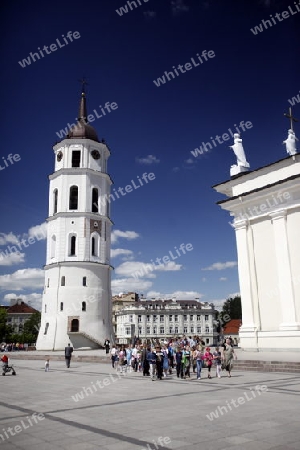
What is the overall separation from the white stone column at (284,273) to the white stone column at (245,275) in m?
1.95

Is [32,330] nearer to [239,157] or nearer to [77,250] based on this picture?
[77,250]

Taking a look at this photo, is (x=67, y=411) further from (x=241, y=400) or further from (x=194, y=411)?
(x=241, y=400)

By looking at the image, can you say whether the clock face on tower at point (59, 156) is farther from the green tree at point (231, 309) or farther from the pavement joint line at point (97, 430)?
the green tree at point (231, 309)

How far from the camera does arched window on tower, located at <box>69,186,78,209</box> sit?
5172cm

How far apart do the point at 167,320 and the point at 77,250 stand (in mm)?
82557

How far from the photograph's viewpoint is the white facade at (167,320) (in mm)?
124625

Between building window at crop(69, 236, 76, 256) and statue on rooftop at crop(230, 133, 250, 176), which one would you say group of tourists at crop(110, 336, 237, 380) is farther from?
building window at crop(69, 236, 76, 256)

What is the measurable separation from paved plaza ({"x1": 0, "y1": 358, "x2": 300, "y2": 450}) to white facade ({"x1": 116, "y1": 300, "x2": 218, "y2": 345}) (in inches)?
4443

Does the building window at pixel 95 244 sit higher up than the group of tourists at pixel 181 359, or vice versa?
the building window at pixel 95 244

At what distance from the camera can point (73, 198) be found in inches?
2051

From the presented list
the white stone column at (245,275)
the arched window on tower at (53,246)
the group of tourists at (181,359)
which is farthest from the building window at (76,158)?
the group of tourists at (181,359)

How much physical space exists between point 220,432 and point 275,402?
346cm

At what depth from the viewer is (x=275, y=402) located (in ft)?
33.2

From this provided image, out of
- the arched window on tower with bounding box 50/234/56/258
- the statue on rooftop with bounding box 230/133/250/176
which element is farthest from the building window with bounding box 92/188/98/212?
the statue on rooftop with bounding box 230/133/250/176
